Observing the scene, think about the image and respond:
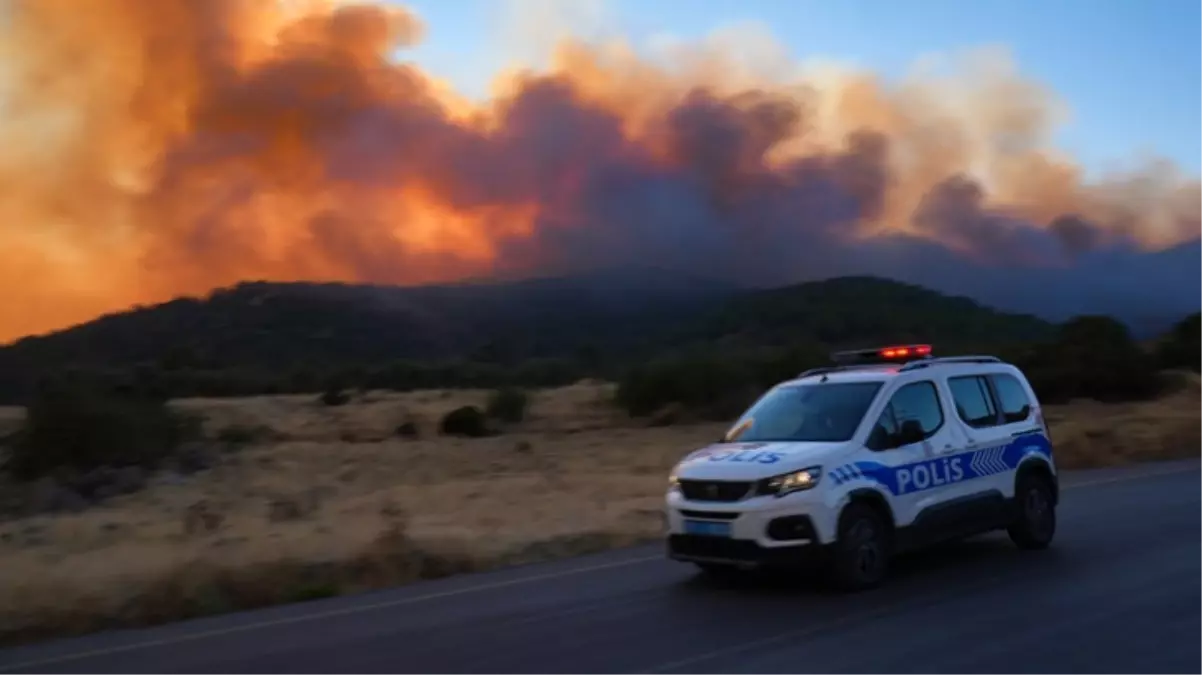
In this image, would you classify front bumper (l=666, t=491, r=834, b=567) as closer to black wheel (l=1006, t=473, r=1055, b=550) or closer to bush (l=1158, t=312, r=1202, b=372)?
black wheel (l=1006, t=473, r=1055, b=550)

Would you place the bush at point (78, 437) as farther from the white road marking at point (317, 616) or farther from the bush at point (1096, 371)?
the bush at point (1096, 371)

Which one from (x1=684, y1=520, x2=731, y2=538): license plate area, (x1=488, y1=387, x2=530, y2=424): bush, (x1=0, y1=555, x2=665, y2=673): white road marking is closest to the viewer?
(x1=0, y1=555, x2=665, y2=673): white road marking

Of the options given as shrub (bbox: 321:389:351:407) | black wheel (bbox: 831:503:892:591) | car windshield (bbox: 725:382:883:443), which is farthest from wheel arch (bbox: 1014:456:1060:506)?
shrub (bbox: 321:389:351:407)

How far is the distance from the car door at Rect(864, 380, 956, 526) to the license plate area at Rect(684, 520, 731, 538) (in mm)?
1350

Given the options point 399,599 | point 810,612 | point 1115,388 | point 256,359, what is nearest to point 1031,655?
point 810,612

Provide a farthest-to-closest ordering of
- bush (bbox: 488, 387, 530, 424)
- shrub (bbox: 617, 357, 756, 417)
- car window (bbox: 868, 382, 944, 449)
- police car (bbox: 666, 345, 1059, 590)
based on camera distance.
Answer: bush (bbox: 488, 387, 530, 424), shrub (bbox: 617, 357, 756, 417), car window (bbox: 868, 382, 944, 449), police car (bbox: 666, 345, 1059, 590)

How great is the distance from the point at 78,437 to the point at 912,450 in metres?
27.8

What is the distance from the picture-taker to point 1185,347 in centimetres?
5684

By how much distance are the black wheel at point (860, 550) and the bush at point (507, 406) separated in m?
39.1

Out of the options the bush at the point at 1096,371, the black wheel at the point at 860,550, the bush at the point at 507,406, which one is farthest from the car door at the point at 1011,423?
the bush at the point at 507,406

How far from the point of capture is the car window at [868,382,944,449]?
10744 mm

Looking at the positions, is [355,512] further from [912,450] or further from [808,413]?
[912,450]

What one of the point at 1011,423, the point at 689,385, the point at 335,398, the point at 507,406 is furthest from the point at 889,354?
the point at 335,398

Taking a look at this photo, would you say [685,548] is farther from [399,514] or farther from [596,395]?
[596,395]
